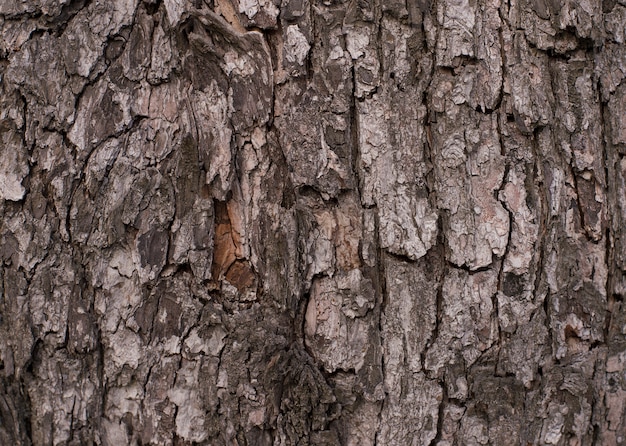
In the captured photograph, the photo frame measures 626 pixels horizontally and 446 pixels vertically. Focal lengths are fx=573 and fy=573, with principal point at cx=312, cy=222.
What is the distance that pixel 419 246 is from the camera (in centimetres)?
133

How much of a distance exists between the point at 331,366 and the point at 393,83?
2.25 feet

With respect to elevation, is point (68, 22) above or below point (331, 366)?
above

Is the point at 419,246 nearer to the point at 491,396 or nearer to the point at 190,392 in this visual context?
the point at 491,396

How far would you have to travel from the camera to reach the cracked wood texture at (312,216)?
1.33 meters

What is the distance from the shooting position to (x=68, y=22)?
140 centimetres

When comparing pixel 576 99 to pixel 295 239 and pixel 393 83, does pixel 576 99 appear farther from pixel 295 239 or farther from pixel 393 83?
pixel 295 239

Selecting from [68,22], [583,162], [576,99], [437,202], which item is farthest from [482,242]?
[68,22]

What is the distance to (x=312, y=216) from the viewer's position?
136 centimetres

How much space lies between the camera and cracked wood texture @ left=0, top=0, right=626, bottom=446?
1.33 meters

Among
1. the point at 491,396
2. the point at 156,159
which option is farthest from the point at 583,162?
the point at 156,159

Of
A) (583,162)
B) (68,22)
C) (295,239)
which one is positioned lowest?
(295,239)

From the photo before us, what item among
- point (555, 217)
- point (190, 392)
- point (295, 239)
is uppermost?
point (555, 217)

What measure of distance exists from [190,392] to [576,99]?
46.5 inches

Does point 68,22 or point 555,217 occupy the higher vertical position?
point 68,22
